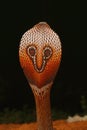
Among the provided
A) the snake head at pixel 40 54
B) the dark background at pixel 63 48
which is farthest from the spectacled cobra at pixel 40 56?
the dark background at pixel 63 48

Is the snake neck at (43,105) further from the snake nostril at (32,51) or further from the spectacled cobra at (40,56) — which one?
the snake nostril at (32,51)

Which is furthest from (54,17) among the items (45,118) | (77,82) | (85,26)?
(45,118)

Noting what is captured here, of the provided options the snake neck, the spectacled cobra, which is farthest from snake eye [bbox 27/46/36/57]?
the snake neck

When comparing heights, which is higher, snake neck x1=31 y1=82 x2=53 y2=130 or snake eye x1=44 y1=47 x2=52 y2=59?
snake eye x1=44 y1=47 x2=52 y2=59

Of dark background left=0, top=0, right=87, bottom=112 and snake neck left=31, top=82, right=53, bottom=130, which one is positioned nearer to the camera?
snake neck left=31, top=82, right=53, bottom=130

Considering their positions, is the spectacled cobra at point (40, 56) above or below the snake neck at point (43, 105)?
above

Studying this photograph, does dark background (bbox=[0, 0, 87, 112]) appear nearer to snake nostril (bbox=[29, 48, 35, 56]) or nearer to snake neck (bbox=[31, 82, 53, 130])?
snake neck (bbox=[31, 82, 53, 130])
